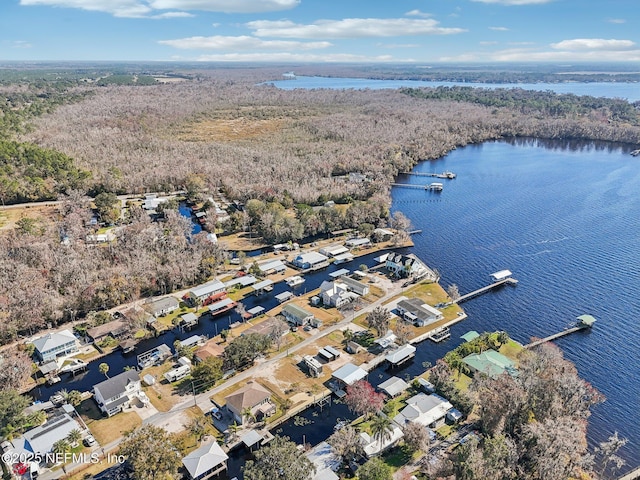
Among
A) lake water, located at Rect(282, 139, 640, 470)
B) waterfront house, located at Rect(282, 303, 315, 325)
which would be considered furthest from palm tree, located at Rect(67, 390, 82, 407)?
waterfront house, located at Rect(282, 303, 315, 325)

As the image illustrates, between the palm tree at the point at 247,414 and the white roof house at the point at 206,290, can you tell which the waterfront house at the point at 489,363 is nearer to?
the palm tree at the point at 247,414

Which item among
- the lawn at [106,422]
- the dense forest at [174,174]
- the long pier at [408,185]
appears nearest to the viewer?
the lawn at [106,422]

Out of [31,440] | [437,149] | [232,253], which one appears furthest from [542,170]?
[31,440]

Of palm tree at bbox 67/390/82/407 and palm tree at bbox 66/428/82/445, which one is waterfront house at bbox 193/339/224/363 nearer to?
palm tree at bbox 67/390/82/407

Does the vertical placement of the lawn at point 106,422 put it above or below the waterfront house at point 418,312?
below

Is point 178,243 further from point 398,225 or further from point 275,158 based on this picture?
point 275,158

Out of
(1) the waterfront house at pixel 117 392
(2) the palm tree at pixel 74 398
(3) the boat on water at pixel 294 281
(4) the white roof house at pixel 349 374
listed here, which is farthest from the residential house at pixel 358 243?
(2) the palm tree at pixel 74 398
